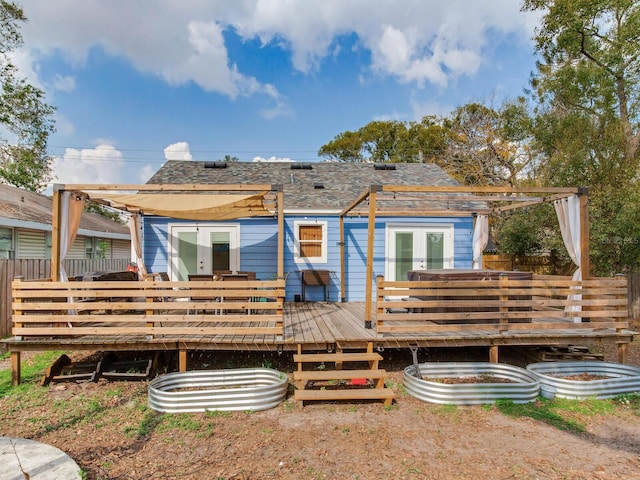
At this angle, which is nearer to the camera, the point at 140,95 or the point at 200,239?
the point at 200,239

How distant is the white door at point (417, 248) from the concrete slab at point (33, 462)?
7.30m

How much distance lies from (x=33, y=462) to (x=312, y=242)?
6.81 m

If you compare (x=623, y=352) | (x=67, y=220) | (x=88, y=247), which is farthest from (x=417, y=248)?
(x=88, y=247)

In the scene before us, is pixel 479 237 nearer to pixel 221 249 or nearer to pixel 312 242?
pixel 312 242

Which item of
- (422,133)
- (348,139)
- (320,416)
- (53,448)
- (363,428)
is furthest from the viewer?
(348,139)

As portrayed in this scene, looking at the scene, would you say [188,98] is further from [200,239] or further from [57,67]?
[200,239]

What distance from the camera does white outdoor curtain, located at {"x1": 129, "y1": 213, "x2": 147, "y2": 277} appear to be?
8094 mm

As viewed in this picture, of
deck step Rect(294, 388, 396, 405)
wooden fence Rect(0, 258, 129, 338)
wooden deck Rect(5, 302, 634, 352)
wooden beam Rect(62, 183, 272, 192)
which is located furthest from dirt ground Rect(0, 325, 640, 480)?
wooden fence Rect(0, 258, 129, 338)

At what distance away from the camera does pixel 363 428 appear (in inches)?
150

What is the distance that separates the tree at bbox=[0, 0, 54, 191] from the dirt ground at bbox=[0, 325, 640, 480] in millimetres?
12309

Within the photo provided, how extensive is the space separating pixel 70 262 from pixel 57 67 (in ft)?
25.1

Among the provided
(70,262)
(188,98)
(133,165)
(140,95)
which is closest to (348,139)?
(188,98)

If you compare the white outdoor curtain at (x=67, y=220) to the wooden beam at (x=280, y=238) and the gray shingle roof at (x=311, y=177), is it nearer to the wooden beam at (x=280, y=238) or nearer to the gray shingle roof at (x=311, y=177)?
the wooden beam at (x=280, y=238)

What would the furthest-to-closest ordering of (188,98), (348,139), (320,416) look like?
(348,139), (188,98), (320,416)
